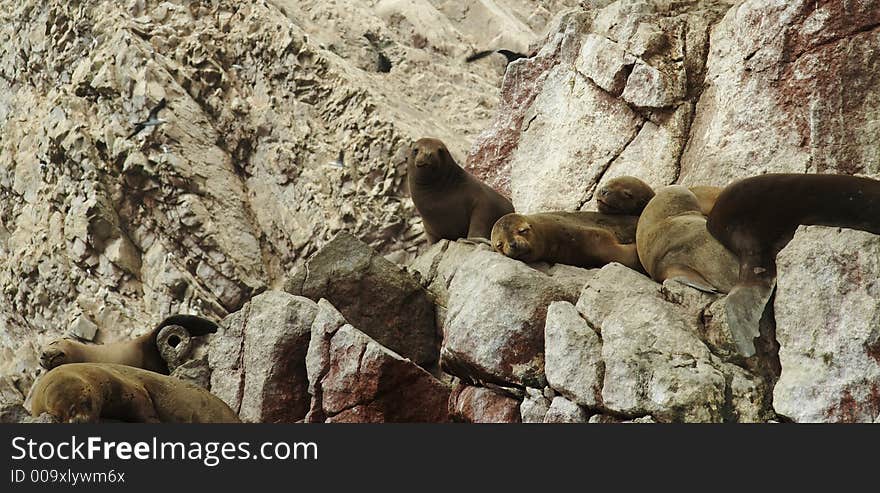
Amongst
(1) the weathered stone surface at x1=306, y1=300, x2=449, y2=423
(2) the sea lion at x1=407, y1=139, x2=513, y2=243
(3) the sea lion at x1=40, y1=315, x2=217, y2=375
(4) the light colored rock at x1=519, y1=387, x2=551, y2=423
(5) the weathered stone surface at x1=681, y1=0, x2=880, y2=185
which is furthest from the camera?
(2) the sea lion at x1=407, y1=139, x2=513, y2=243

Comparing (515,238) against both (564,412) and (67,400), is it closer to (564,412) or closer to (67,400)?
(564,412)

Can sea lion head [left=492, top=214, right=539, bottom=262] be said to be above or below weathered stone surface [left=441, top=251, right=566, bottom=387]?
above

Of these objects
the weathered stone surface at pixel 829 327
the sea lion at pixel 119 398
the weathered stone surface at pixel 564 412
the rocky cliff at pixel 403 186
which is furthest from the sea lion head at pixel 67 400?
the weathered stone surface at pixel 829 327

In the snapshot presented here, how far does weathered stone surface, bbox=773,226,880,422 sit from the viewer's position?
6.19 meters

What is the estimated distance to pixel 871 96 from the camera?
9641mm

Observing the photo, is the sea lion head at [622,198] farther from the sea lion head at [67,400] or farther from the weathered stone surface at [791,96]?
the sea lion head at [67,400]

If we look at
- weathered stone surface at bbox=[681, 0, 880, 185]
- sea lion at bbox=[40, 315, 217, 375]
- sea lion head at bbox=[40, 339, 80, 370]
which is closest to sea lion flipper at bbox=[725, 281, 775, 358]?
→ weathered stone surface at bbox=[681, 0, 880, 185]

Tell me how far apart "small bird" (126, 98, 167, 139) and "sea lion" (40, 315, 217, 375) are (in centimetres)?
444

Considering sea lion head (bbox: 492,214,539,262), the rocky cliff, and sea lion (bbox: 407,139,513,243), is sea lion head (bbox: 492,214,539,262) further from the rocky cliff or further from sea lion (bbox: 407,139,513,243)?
sea lion (bbox: 407,139,513,243)

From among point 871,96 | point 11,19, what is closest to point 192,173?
point 11,19

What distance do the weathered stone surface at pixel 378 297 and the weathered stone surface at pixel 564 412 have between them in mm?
2309

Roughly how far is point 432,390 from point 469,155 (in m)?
5.15

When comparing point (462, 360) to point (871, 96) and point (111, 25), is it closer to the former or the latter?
point (871, 96)

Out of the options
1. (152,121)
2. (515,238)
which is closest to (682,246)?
(515,238)
